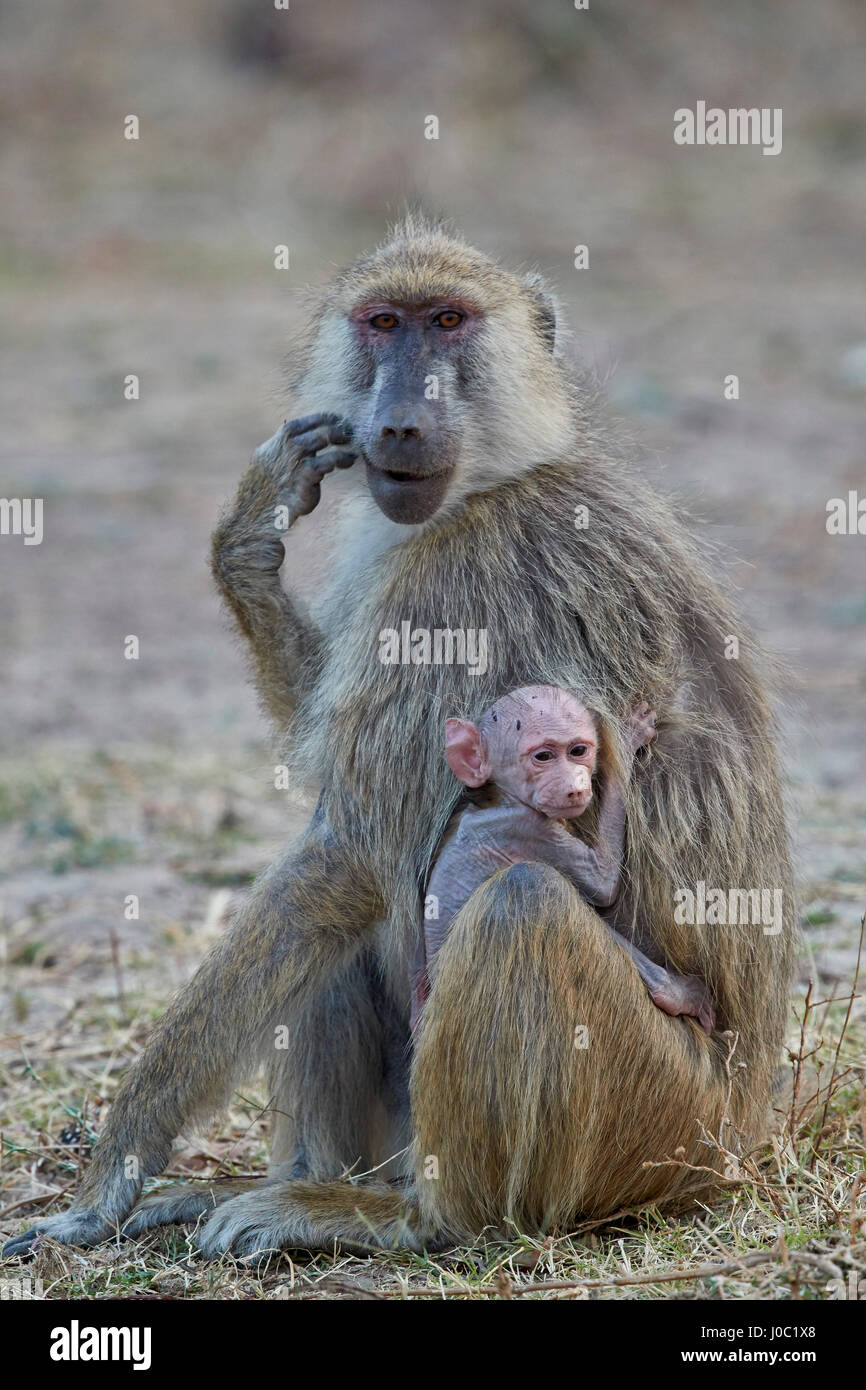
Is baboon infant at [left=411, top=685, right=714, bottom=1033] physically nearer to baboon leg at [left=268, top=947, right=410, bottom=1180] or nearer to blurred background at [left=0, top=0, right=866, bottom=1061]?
baboon leg at [left=268, top=947, right=410, bottom=1180]

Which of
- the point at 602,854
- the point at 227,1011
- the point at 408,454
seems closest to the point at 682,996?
the point at 602,854

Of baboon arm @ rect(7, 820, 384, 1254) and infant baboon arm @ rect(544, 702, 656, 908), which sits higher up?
infant baboon arm @ rect(544, 702, 656, 908)

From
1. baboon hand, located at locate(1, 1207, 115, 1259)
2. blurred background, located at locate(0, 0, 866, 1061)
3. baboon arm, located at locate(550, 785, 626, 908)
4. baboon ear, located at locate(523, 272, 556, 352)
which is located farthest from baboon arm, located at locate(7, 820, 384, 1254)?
baboon ear, located at locate(523, 272, 556, 352)

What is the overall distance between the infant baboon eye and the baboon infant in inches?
38.2

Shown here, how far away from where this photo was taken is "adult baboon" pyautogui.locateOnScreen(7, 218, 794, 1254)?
359 cm

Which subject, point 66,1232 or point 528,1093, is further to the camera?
point 66,1232

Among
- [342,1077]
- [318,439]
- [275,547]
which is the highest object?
[318,439]

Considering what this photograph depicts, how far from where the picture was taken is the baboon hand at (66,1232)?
12.7 feet

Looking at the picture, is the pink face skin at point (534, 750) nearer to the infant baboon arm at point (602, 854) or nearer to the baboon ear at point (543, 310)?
the infant baboon arm at point (602, 854)

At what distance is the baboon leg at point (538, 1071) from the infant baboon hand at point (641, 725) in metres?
0.46

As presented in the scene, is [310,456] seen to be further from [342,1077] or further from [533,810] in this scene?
[342,1077]

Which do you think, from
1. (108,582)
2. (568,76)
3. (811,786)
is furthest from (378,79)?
(811,786)

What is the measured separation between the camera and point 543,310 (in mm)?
4410

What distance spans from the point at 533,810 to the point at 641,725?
0.37 meters
